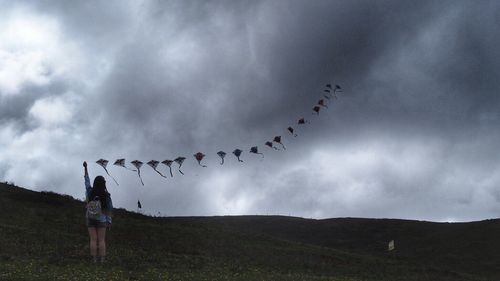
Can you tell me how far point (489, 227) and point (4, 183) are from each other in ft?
161

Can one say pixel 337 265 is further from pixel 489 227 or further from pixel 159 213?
pixel 489 227

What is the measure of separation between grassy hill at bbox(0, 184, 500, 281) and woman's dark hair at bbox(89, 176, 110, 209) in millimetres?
2478

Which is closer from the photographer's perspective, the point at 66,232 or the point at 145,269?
the point at 145,269

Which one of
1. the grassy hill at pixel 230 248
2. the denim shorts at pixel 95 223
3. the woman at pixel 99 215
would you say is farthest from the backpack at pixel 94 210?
the grassy hill at pixel 230 248

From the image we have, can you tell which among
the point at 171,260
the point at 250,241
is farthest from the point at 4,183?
the point at 171,260

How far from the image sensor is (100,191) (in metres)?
21.3

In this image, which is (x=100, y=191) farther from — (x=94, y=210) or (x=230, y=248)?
→ (x=230, y=248)

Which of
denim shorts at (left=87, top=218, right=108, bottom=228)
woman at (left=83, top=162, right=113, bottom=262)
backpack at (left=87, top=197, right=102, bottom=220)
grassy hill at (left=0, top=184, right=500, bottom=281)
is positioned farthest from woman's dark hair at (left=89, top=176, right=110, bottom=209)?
grassy hill at (left=0, top=184, right=500, bottom=281)

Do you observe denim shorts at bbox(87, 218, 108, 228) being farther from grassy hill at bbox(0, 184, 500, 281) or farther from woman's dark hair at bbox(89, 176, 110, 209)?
grassy hill at bbox(0, 184, 500, 281)

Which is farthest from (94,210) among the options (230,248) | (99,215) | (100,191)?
(230,248)

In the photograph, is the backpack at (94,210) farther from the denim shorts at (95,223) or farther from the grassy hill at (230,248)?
the grassy hill at (230,248)

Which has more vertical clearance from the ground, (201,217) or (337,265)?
(201,217)

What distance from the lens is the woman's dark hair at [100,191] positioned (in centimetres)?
2120

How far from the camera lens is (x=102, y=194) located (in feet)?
69.9
